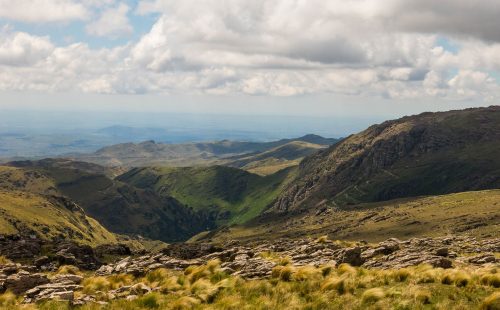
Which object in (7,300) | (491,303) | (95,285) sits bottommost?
(95,285)

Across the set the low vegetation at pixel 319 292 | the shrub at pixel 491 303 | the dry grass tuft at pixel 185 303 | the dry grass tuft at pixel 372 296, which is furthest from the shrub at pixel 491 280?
the dry grass tuft at pixel 185 303

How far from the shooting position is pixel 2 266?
3484 centimetres

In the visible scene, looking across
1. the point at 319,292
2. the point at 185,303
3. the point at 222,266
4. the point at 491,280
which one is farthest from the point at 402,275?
the point at 222,266

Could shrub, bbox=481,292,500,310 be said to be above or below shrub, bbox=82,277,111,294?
above

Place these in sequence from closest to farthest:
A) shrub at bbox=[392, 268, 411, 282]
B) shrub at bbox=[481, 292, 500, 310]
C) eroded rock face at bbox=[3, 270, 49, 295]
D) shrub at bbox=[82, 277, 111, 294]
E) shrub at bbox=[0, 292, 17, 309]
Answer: shrub at bbox=[481, 292, 500, 310] < shrub at bbox=[0, 292, 17, 309] < shrub at bbox=[392, 268, 411, 282] < shrub at bbox=[82, 277, 111, 294] < eroded rock face at bbox=[3, 270, 49, 295]

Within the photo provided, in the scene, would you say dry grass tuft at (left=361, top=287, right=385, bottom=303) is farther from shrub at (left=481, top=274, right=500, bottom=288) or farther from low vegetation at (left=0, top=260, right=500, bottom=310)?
shrub at (left=481, top=274, right=500, bottom=288)

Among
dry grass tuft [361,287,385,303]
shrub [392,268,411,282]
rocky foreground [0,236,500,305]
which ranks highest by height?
dry grass tuft [361,287,385,303]

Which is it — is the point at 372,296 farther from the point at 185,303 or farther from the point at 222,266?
the point at 222,266

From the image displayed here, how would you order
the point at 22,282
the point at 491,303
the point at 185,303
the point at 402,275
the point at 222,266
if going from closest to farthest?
the point at 491,303, the point at 185,303, the point at 402,275, the point at 22,282, the point at 222,266

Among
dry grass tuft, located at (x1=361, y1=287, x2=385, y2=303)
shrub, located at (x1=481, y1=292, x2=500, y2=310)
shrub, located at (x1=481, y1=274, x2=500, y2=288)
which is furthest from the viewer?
shrub, located at (x1=481, y1=274, x2=500, y2=288)

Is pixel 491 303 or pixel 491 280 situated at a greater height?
pixel 491 303

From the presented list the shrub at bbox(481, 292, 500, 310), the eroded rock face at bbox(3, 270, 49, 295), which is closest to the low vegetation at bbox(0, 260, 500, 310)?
the shrub at bbox(481, 292, 500, 310)

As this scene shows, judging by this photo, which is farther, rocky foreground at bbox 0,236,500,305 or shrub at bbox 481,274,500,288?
rocky foreground at bbox 0,236,500,305

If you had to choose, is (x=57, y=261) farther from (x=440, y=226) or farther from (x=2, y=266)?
(x=440, y=226)
